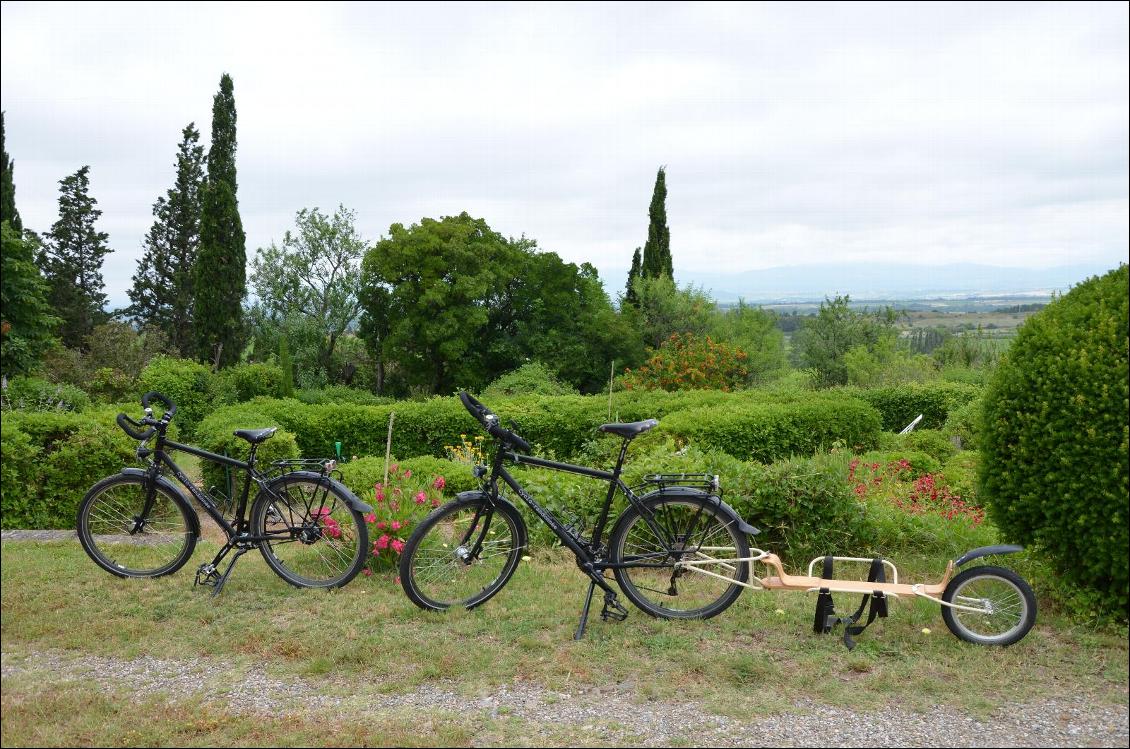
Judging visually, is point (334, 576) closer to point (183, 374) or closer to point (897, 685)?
point (897, 685)

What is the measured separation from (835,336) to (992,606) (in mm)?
28418

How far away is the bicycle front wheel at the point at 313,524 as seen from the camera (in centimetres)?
552

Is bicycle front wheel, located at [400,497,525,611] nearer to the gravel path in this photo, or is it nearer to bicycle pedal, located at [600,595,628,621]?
bicycle pedal, located at [600,595,628,621]

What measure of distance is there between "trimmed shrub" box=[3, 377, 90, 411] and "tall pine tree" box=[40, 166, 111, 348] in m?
16.5

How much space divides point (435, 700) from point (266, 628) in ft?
4.71

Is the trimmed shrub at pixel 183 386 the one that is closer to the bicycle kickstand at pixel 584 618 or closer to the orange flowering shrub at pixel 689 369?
the orange flowering shrub at pixel 689 369

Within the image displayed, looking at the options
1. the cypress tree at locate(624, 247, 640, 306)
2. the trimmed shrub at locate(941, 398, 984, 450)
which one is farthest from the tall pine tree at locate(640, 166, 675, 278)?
the trimmed shrub at locate(941, 398, 984, 450)

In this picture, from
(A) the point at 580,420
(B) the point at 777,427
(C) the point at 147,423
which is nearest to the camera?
(C) the point at 147,423

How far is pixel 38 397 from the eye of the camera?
11898 millimetres

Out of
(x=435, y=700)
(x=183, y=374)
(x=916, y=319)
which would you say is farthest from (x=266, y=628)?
(x=916, y=319)

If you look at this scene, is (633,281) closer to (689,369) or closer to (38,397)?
(689,369)

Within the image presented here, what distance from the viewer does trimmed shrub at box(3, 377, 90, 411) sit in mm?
10852

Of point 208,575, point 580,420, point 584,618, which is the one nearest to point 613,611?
A: point 584,618

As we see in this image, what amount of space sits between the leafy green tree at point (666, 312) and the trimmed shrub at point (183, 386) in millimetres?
16506
